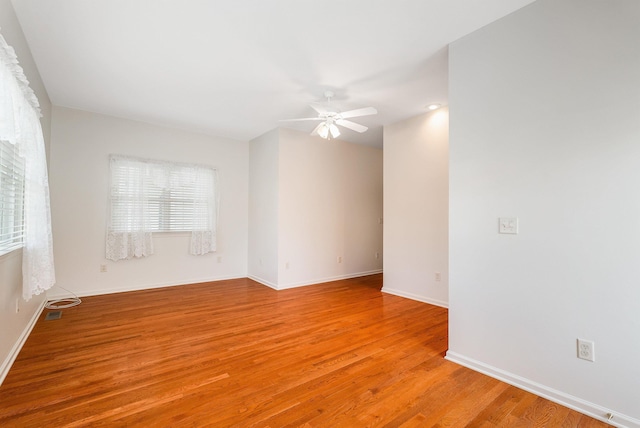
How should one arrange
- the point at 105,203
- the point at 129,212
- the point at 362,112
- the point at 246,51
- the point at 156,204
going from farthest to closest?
1. the point at 156,204
2. the point at 129,212
3. the point at 105,203
4. the point at 362,112
5. the point at 246,51

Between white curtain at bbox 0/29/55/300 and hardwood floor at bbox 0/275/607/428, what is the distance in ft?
2.17

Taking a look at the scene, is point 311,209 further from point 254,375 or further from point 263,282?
point 254,375

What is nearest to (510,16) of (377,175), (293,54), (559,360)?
(293,54)

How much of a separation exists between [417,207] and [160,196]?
13.2 ft

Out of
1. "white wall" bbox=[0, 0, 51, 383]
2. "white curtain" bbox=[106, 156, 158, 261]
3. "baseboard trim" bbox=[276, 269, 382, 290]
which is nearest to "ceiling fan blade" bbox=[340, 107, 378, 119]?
"white wall" bbox=[0, 0, 51, 383]

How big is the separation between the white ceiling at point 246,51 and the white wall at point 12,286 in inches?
4.4

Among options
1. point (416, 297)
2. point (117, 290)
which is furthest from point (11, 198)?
point (416, 297)

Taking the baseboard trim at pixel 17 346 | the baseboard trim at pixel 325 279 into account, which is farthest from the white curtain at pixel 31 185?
the baseboard trim at pixel 325 279

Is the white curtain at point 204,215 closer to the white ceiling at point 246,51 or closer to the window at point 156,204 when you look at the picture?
the window at point 156,204

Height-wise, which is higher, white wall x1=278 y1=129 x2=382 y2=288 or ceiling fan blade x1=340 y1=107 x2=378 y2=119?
ceiling fan blade x1=340 y1=107 x2=378 y2=119

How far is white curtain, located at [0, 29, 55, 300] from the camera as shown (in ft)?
6.50

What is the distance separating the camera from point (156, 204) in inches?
187

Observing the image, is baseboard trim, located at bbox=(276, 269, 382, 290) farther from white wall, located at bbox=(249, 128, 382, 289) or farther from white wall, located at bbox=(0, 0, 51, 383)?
white wall, located at bbox=(0, 0, 51, 383)

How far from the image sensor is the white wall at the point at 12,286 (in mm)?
2111
